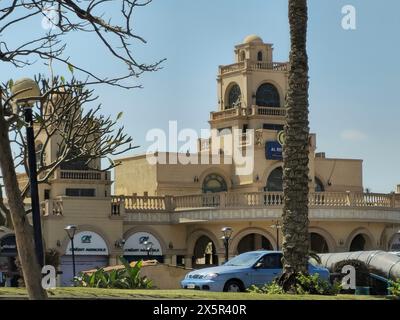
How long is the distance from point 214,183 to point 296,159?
45.9 m

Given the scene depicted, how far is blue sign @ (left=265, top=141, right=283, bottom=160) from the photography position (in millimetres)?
62219

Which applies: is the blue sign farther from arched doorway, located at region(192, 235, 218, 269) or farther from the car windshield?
the car windshield

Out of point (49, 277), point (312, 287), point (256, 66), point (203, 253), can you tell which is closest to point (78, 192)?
point (203, 253)

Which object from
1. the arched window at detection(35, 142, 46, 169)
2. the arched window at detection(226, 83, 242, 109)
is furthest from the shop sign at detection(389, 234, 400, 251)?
the arched window at detection(35, 142, 46, 169)

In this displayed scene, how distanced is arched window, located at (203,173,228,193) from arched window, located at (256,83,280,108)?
7680 millimetres

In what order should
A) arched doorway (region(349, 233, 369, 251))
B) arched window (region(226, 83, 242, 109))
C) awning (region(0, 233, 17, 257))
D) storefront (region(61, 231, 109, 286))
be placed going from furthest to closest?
arched window (region(226, 83, 242, 109))
arched doorway (region(349, 233, 369, 251))
storefront (region(61, 231, 109, 286))
awning (region(0, 233, 17, 257))

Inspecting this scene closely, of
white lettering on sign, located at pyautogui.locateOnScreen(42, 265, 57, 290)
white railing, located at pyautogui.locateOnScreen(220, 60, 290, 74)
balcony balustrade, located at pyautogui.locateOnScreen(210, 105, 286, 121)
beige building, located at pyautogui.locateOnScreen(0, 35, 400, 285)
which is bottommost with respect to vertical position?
white lettering on sign, located at pyautogui.locateOnScreen(42, 265, 57, 290)

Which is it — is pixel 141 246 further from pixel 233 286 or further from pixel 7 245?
pixel 233 286

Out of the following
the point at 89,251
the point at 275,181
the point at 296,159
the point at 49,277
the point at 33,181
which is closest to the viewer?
the point at 33,181

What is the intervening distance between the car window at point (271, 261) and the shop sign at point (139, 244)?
30895mm

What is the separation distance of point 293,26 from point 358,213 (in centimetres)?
3595

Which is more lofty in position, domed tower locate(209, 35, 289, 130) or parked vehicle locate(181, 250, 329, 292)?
domed tower locate(209, 35, 289, 130)

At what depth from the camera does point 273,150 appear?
62.4m
